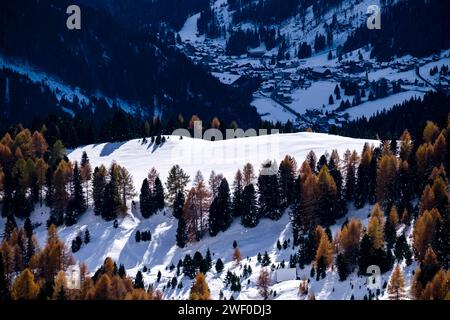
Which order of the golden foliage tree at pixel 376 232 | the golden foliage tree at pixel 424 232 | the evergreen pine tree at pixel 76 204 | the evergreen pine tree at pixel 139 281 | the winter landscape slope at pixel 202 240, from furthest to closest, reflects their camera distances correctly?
the evergreen pine tree at pixel 76 204 → the golden foliage tree at pixel 376 232 → the evergreen pine tree at pixel 139 281 → the winter landscape slope at pixel 202 240 → the golden foliage tree at pixel 424 232

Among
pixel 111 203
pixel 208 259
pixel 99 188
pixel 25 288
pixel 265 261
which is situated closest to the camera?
pixel 25 288

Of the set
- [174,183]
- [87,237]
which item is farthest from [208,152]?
[87,237]

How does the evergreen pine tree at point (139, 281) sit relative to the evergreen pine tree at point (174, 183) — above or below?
below

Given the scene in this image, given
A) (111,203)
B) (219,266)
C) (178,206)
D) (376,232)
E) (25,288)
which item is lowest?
(25,288)

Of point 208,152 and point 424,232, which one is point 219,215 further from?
point 424,232

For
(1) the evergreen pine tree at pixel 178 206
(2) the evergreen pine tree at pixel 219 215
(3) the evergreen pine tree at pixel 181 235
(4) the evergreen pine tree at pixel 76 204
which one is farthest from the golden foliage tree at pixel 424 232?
(4) the evergreen pine tree at pixel 76 204

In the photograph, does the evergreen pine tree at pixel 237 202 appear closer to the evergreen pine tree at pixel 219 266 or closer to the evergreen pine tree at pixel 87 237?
the evergreen pine tree at pixel 219 266

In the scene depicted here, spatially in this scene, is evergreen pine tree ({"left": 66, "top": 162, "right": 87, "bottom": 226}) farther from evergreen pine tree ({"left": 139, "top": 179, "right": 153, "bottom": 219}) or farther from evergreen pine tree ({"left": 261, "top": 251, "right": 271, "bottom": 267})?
evergreen pine tree ({"left": 261, "top": 251, "right": 271, "bottom": 267})

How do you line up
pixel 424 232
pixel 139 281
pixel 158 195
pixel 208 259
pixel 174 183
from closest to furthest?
pixel 424 232 < pixel 139 281 < pixel 208 259 < pixel 158 195 < pixel 174 183
